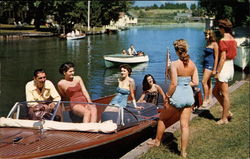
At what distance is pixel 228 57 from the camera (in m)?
8.32

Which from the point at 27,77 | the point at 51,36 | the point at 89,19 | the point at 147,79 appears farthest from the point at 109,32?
the point at 147,79

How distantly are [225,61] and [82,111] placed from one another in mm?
3223

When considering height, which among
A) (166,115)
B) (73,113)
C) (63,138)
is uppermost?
(166,115)

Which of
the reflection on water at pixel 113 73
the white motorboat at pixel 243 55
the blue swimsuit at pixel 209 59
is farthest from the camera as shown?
the white motorboat at pixel 243 55

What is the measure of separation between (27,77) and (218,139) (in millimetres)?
17805

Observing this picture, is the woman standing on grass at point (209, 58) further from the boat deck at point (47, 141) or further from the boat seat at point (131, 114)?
the boat deck at point (47, 141)

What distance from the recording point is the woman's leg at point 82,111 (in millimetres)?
7566

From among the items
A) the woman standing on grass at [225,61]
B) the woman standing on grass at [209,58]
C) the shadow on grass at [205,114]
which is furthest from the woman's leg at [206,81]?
the woman standing on grass at [225,61]

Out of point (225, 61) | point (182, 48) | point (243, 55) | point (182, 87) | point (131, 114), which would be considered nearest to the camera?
point (182, 48)

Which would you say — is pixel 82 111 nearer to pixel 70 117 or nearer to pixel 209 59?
pixel 70 117

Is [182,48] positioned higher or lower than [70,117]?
higher

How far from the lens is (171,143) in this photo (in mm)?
7602

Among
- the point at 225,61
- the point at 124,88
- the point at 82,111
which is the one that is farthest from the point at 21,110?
the point at 225,61

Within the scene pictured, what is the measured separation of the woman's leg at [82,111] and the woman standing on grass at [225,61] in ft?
9.50
